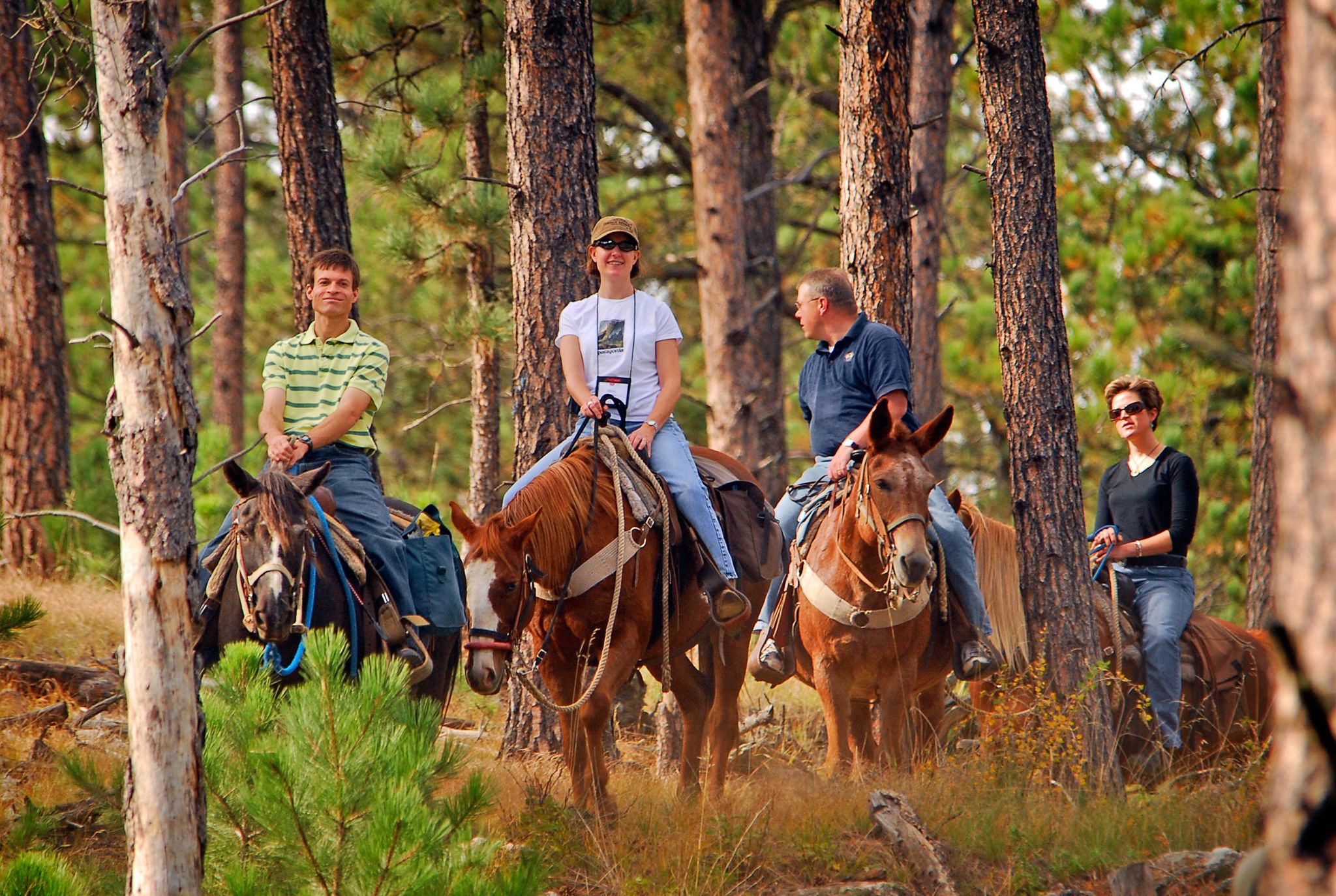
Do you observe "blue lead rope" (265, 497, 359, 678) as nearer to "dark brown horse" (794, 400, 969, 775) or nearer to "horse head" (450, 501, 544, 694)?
"horse head" (450, 501, 544, 694)

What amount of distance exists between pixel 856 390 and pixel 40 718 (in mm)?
5055

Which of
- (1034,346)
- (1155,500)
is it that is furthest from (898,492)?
(1155,500)

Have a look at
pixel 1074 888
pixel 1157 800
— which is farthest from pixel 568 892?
pixel 1157 800

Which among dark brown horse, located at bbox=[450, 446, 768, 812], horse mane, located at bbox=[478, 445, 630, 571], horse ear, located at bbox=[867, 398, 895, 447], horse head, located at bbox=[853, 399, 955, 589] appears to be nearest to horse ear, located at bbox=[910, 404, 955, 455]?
horse head, located at bbox=[853, 399, 955, 589]

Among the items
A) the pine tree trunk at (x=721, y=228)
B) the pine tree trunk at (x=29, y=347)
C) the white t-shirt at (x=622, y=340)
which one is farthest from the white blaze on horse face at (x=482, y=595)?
the pine tree trunk at (x=721, y=228)

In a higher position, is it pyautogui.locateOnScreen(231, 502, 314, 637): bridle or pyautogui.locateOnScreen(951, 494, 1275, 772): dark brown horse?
pyautogui.locateOnScreen(231, 502, 314, 637): bridle

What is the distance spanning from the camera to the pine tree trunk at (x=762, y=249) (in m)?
15.0

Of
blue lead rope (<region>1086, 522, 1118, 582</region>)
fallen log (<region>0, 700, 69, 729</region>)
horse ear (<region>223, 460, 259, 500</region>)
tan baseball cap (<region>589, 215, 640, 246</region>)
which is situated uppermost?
tan baseball cap (<region>589, 215, 640, 246</region>)

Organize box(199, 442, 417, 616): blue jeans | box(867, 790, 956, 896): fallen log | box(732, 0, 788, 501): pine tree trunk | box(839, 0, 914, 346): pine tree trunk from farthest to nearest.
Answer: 1. box(732, 0, 788, 501): pine tree trunk
2. box(839, 0, 914, 346): pine tree trunk
3. box(199, 442, 417, 616): blue jeans
4. box(867, 790, 956, 896): fallen log

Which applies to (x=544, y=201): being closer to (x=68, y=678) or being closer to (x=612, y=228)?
(x=612, y=228)

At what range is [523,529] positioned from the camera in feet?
17.6

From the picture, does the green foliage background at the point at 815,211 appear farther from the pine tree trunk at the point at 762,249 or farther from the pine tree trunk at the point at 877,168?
the pine tree trunk at the point at 877,168

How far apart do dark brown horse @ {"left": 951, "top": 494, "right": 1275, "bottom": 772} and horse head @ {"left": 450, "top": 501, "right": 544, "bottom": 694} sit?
10.5 feet

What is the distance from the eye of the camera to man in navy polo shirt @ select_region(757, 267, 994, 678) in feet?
22.1
